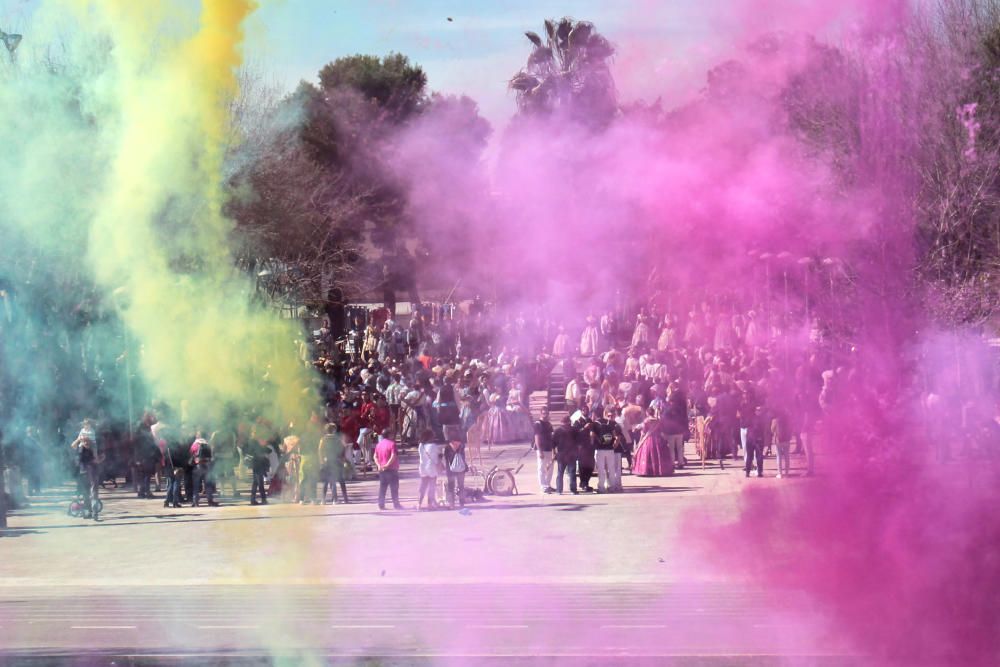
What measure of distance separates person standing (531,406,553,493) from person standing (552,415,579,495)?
129 mm

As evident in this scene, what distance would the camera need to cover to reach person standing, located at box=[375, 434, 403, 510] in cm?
2069

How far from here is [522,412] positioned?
28000 mm

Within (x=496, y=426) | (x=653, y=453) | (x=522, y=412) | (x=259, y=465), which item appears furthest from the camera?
(x=496, y=426)

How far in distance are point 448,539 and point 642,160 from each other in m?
6.00

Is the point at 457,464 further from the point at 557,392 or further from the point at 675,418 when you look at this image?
the point at 557,392

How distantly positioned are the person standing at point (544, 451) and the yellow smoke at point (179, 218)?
23.8 feet

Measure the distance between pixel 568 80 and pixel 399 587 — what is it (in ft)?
21.5

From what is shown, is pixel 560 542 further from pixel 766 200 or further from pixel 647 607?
pixel 766 200

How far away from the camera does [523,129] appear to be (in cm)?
1686

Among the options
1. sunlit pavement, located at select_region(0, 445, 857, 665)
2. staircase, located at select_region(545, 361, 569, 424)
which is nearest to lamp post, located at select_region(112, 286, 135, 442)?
sunlit pavement, located at select_region(0, 445, 857, 665)

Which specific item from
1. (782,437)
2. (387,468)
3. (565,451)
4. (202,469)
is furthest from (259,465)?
(782,437)

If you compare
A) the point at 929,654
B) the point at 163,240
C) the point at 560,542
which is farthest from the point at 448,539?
the point at 929,654

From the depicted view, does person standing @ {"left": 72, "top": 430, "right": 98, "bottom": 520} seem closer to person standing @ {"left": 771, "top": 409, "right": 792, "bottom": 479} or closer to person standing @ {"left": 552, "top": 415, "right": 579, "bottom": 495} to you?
person standing @ {"left": 552, "top": 415, "right": 579, "bottom": 495}

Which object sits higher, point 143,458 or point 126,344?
point 126,344
